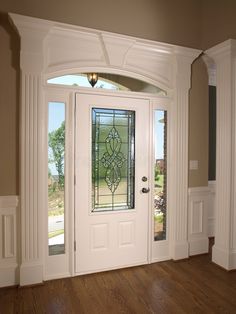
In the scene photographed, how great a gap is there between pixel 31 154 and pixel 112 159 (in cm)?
91

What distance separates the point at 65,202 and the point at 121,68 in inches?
65.7

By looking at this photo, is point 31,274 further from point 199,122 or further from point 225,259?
point 199,122

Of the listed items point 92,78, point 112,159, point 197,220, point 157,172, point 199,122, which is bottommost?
point 197,220

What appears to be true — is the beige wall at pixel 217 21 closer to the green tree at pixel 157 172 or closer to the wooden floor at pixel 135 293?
the green tree at pixel 157 172

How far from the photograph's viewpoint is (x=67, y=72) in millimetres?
2816

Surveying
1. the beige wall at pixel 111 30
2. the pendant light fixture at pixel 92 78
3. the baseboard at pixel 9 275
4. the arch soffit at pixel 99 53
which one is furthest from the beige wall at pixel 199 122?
the baseboard at pixel 9 275

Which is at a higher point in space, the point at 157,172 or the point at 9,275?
the point at 157,172

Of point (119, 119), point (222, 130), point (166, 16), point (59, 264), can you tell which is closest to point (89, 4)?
point (166, 16)

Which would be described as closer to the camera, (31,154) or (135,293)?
(135,293)

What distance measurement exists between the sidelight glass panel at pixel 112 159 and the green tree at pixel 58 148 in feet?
1.14

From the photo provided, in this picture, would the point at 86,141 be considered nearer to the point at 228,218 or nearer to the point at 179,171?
the point at 179,171

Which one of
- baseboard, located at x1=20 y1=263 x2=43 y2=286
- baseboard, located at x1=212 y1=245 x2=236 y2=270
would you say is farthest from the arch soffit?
baseboard, located at x1=212 y1=245 x2=236 y2=270

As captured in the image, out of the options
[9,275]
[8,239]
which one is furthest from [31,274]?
[8,239]

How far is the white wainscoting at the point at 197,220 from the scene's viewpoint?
3455 mm
